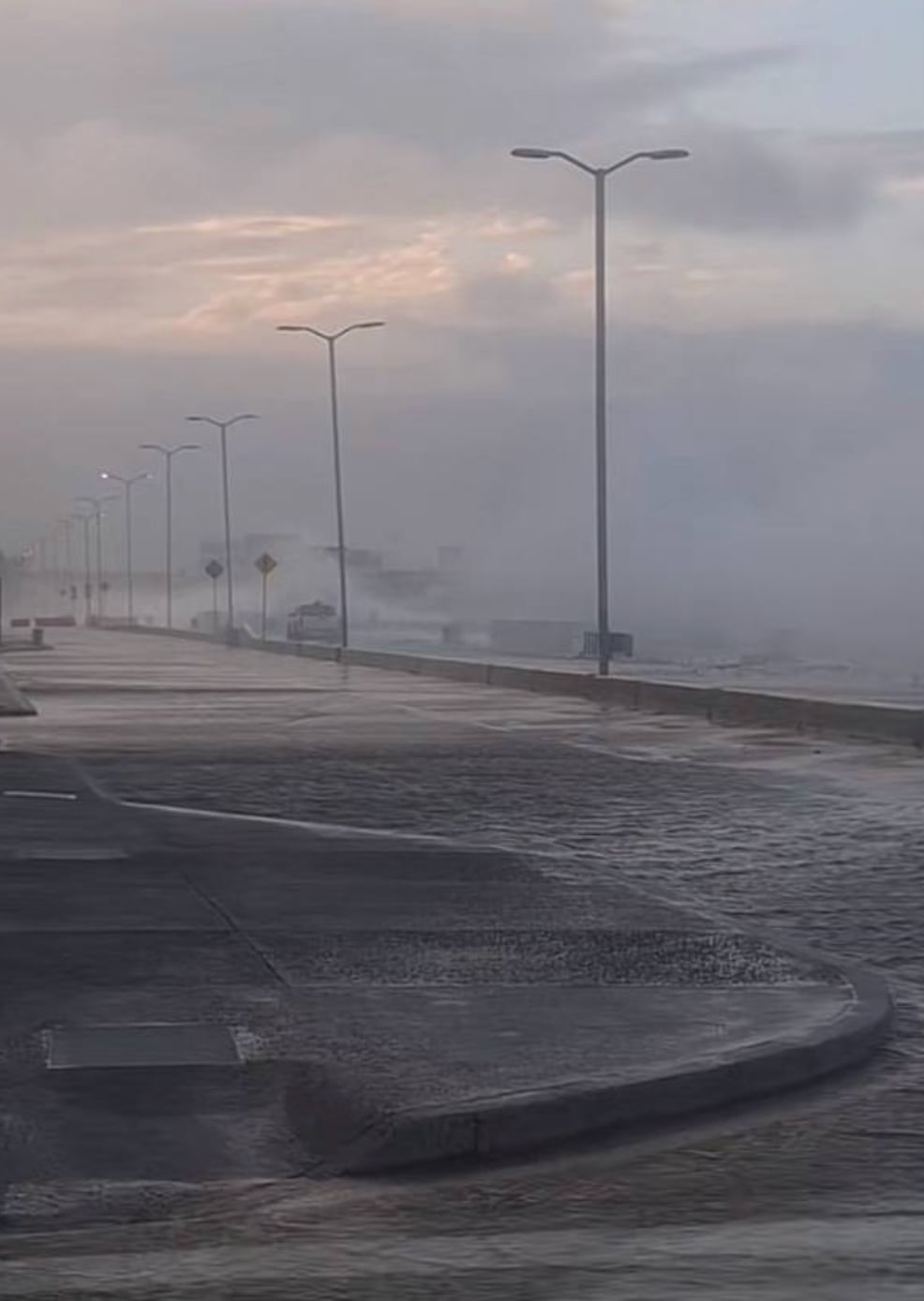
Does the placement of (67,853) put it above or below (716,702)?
above

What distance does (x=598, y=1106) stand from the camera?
31.3 feet

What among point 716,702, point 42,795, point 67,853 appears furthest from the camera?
point 716,702

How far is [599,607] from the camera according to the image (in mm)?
47688

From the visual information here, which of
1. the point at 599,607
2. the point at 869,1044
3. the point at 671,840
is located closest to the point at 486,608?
the point at 599,607

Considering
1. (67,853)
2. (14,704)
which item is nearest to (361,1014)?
(67,853)

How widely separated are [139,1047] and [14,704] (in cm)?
2943

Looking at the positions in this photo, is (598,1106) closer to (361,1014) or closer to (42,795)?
(361,1014)

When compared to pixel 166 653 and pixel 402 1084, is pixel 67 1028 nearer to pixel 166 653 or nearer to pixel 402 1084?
pixel 402 1084

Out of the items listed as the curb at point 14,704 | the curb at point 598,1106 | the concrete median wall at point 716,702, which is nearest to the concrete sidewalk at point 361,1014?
the curb at point 598,1106

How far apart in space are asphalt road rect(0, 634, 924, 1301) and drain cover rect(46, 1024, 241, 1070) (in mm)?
1853

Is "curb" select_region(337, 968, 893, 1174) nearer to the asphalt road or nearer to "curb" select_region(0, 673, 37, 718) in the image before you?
the asphalt road

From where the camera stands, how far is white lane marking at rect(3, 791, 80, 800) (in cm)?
2258

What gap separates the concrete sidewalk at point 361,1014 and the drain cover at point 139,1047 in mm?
17

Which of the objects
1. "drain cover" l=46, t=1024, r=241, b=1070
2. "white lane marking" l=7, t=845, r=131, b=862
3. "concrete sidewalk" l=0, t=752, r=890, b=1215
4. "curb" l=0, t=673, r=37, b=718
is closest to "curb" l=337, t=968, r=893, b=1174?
"concrete sidewalk" l=0, t=752, r=890, b=1215
